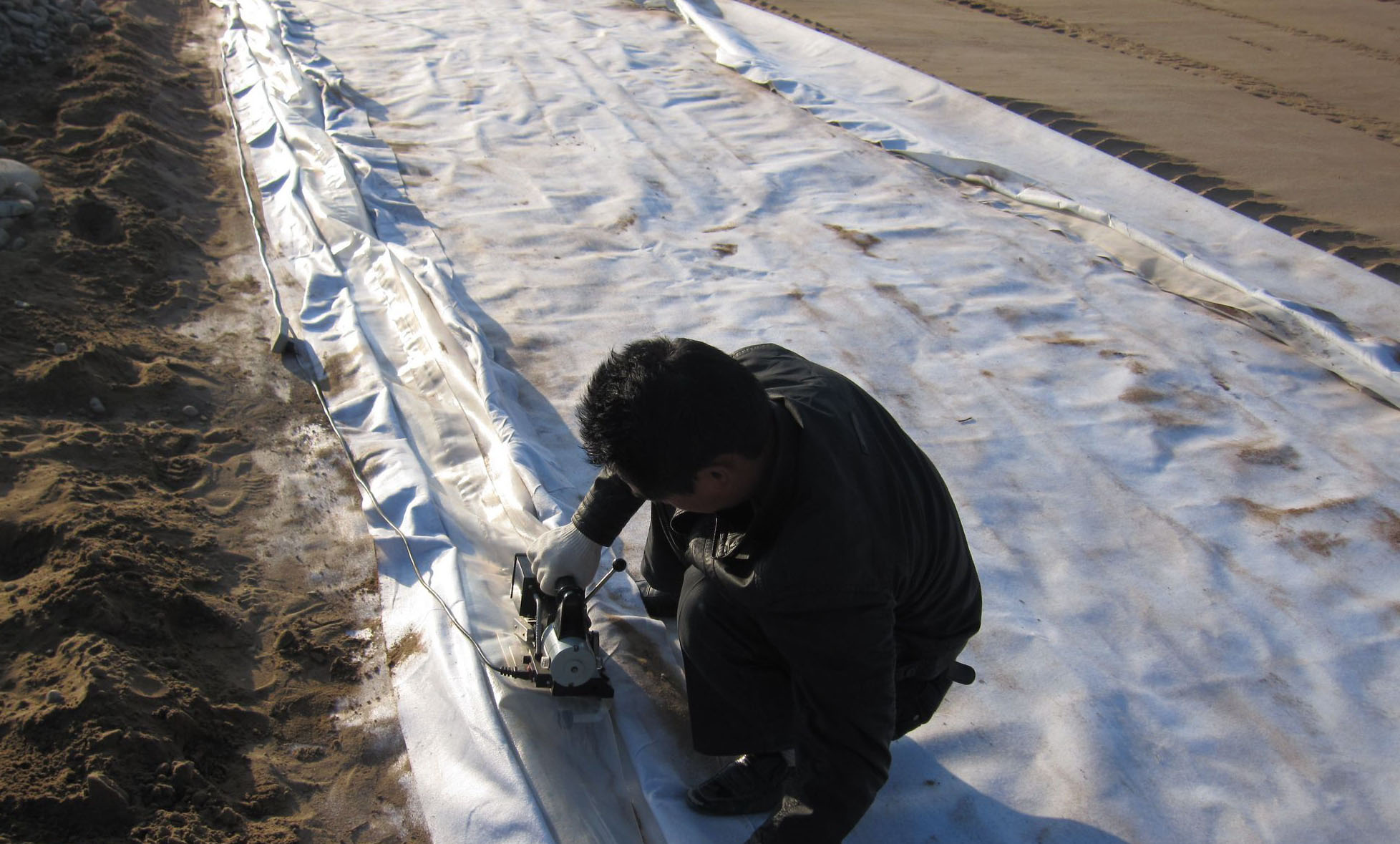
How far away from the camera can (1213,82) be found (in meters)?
5.64

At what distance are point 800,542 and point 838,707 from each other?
0.21 meters

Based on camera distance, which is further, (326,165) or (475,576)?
(326,165)

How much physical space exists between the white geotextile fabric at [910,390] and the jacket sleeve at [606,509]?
266 millimetres

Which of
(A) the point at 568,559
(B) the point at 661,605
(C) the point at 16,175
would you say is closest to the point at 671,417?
(A) the point at 568,559

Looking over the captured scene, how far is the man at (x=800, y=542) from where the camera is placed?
1.10m

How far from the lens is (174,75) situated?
4.44m

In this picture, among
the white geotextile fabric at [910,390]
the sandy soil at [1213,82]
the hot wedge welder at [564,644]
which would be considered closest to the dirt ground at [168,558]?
the white geotextile fabric at [910,390]

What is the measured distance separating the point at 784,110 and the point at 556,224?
1.56m

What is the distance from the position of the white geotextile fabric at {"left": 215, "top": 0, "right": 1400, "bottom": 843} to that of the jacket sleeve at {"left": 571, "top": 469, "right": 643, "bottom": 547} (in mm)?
266

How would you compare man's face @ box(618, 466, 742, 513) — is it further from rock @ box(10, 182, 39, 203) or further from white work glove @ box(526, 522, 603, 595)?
rock @ box(10, 182, 39, 203)

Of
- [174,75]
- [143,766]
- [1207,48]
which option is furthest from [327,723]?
[1207,48]

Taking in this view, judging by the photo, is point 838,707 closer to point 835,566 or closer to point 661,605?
point 835,566

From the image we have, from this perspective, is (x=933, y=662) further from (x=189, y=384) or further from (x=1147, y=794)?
(x=189, y=384)

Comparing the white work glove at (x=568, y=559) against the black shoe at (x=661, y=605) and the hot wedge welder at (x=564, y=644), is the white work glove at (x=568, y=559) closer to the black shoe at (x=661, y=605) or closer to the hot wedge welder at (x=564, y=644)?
the hot wedge welder at (x=564, y=644)
